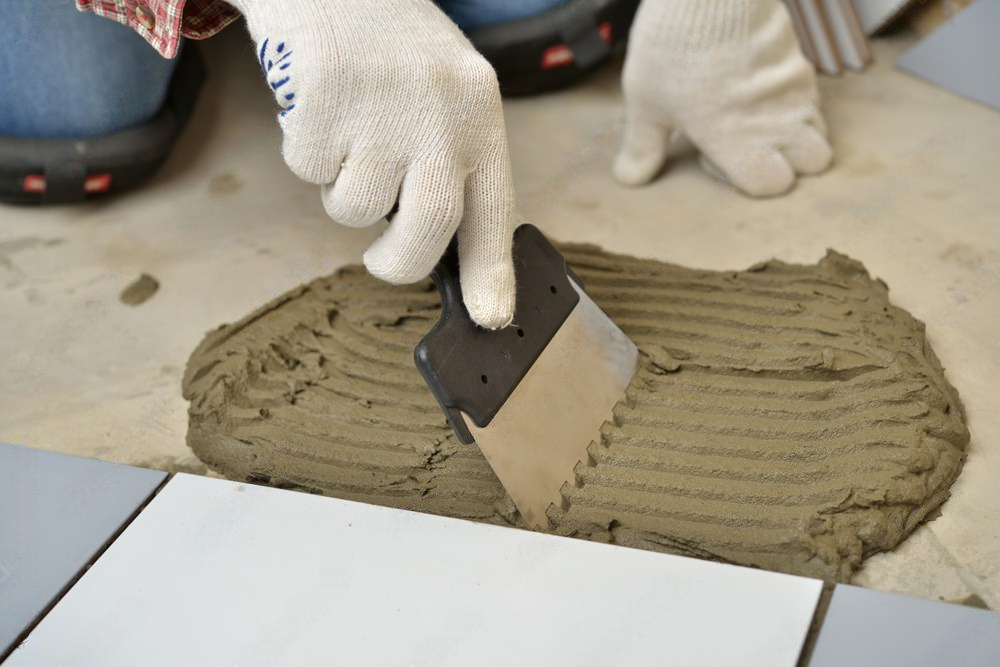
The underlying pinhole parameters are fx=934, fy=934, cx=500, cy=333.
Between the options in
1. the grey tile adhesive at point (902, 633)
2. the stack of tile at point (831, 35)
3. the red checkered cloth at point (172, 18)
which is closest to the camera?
the grey tile adhesive at point (902, 633)

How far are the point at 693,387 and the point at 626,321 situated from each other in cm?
16

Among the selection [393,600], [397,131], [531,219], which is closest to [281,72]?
[397,131]

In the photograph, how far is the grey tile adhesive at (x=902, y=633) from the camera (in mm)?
844

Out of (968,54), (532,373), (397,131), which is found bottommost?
(968,54)

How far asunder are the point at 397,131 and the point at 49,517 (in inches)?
24.1

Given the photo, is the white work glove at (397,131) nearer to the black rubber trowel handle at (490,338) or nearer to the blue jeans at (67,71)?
the black rubber trowel handle at (490,338)

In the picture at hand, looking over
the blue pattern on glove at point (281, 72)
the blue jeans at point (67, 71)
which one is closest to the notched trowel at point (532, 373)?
the blue pattern on glove at point (281, 72)

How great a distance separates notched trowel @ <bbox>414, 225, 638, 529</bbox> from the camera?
1.06 m

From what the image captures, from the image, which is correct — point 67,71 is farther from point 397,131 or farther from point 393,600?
point 393,600

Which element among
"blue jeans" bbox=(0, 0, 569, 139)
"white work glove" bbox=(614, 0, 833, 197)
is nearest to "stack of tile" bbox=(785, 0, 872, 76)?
"white work glove" bbox=(614, 0, 833, 197)

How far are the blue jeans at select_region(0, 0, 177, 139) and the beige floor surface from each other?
0.55 ft

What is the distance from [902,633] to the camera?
86cm

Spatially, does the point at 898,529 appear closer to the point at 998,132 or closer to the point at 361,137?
the point at 361,137

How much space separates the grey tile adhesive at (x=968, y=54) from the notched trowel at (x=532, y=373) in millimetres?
1029
